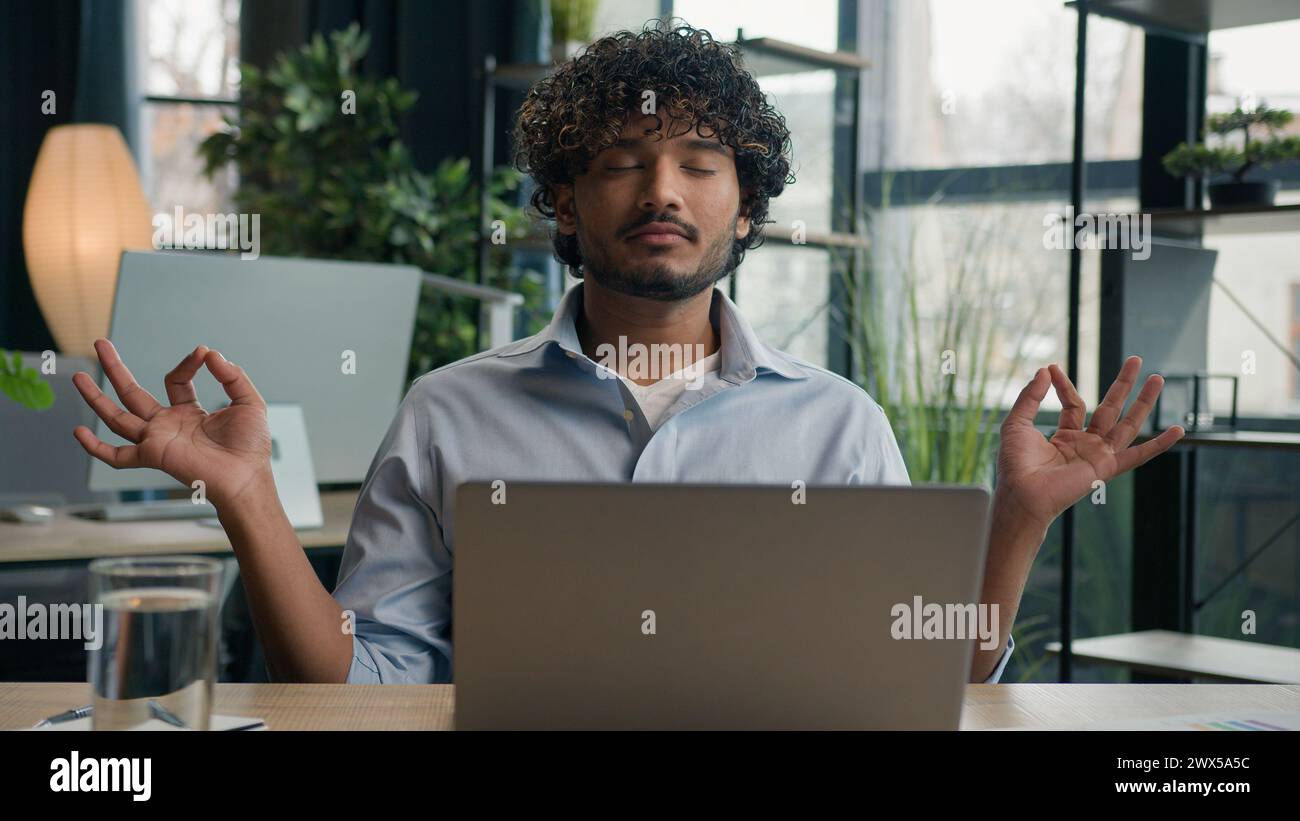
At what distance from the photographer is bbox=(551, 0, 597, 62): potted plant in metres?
3.71

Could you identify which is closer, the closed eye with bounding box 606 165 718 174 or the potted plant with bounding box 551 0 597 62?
the closed eye with bounding box 606 165 718 174

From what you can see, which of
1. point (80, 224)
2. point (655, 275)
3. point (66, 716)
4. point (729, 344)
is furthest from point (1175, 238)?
point (80, 224)

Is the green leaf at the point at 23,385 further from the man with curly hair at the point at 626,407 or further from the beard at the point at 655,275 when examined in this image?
the beard at the point at 655,275

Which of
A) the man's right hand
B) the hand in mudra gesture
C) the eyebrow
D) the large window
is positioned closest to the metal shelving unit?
the eyebrow

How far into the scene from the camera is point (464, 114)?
16.0 feet

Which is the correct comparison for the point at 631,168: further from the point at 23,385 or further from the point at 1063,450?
the point at 23,385

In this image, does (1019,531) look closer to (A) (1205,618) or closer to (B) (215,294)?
(B) (215,294)

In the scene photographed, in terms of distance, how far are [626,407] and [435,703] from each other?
510mm

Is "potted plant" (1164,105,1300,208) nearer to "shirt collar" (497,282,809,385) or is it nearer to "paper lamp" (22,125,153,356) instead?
"shirt collar" (497,282,809,385)

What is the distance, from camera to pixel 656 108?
5.13 feet

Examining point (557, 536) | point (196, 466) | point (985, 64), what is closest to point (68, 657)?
point (196, 466)

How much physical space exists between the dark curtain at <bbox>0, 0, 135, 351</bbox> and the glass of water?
4.40 m

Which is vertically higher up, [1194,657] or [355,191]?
[355,191]

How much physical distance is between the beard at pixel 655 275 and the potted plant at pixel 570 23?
231cm
